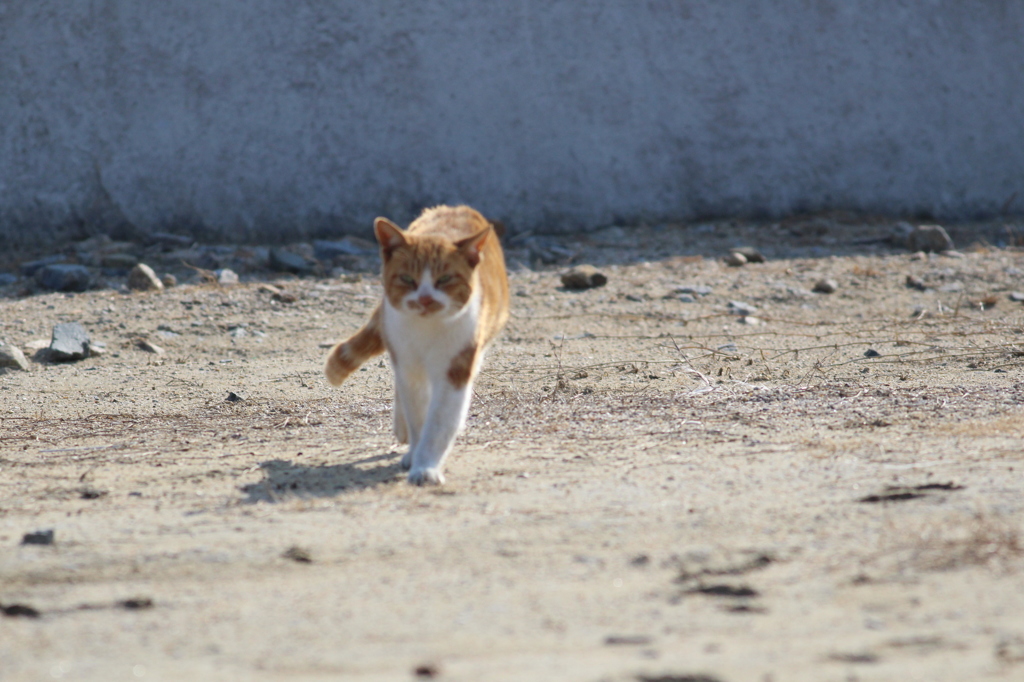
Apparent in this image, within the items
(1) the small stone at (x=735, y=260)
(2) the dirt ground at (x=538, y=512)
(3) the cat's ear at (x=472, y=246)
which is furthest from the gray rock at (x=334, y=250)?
(3) the cat's ear at (x=472, y=246)

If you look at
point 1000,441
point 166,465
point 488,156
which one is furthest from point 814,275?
point 166,465

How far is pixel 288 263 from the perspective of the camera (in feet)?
24.8

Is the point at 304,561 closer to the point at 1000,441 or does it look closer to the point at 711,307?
the point at 1000,441

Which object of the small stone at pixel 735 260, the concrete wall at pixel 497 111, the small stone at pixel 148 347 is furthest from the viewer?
the concrete wall at pixel 497 111

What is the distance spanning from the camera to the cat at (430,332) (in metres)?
3.41

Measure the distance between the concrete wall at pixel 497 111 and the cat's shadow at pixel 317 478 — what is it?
5.21m

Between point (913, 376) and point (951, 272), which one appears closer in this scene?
point (913, 376)

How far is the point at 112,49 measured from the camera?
8.25m

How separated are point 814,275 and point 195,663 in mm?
6503

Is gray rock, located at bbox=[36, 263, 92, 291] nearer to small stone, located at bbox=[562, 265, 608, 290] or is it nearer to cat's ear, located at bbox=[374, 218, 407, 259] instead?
small stone, located at bbox=[562, 265, 608, 290]

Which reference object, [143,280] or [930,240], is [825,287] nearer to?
[930,240]

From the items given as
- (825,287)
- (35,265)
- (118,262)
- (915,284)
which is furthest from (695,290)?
(35,265)

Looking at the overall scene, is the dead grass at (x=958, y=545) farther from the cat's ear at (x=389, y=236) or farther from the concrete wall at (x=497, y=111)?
the concrete wall at (x=497, y=111)

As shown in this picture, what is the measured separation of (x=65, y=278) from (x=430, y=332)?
4527 mm
